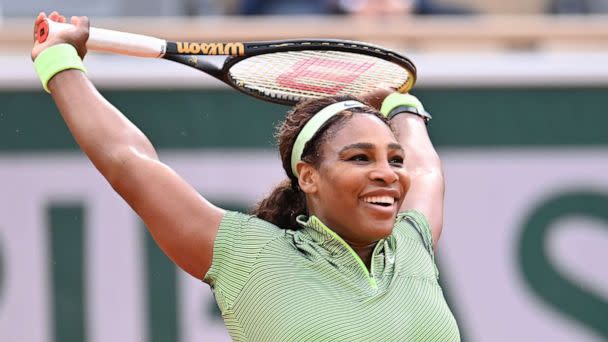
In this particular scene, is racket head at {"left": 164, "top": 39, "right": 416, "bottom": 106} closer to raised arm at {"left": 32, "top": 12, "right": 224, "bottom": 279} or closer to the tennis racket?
the tennis racket

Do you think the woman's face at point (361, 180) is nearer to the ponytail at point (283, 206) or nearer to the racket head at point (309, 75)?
the ponytail at point (283, 206)

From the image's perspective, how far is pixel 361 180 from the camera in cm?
326

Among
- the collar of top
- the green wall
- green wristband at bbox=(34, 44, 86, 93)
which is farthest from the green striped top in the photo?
the green wall

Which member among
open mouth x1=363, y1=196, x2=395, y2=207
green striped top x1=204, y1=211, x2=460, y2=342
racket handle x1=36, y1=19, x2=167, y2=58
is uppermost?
racket handle x1=36, y1=19, x2=167, y2=58

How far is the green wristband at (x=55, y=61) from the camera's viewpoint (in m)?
3.30

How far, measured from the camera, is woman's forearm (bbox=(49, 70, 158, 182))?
3.25 metres

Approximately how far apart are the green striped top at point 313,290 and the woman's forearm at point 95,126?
12.2 inches

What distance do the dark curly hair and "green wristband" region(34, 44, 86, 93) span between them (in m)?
0.58

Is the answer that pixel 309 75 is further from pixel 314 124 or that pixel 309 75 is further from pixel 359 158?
pixel 359 158

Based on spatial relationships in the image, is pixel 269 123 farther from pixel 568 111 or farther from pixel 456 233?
pixel 568 111

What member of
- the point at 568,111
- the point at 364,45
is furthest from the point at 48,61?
the point at 568,111

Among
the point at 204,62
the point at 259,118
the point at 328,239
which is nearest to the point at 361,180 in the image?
the point at 328,239

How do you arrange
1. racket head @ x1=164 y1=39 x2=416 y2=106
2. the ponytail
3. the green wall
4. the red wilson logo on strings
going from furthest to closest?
1. the green wall
2. the red wilson logo on strings
3. racket head @ x1=164 y1=39 x2=416 y2=106
4. the ponytail

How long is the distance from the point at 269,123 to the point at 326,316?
3.08m
